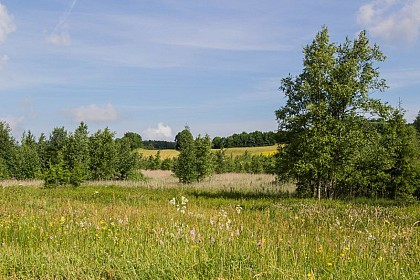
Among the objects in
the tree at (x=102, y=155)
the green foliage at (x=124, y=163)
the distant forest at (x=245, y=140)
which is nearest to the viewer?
the tree at (x=102, y=155)

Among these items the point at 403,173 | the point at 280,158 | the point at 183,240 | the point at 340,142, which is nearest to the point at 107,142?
the point at 280,158

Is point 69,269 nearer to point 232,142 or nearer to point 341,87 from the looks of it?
point 341,87

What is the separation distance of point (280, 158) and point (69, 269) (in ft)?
47.7

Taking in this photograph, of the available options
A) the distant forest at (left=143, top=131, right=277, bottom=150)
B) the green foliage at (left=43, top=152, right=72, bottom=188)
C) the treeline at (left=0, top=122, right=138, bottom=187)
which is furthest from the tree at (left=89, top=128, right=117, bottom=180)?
the distant forest at (left=143, top=131, right=277, bottom=150)

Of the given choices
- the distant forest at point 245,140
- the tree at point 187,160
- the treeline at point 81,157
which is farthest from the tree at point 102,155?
the distant forest at point 245,140

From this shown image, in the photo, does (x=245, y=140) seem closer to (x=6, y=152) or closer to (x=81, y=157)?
(x=6, y=152)

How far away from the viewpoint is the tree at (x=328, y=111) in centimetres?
1658

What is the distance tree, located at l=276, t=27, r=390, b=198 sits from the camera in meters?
16.6

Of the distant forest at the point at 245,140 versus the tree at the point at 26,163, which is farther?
the distant forest at the point at 245,140

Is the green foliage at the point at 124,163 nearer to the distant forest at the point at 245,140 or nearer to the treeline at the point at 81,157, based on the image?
the treeline at the point at 81,157

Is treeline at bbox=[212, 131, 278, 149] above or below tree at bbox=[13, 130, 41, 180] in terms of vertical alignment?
above

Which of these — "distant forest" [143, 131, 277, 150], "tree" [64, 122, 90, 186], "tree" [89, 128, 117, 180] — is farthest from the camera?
"distant forest" [143, 131, 277, 150]

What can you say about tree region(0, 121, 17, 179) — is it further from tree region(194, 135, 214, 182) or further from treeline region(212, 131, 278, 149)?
treeline region(212, 131, 278, 149)

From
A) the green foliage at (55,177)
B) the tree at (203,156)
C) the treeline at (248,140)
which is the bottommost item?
the green foliage at (55,177)
